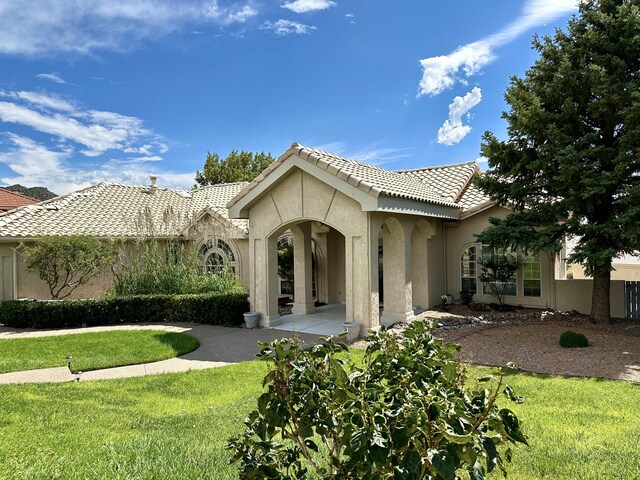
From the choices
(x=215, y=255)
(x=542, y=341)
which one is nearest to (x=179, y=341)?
(x=215, y=255)

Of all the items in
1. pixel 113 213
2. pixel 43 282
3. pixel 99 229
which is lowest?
pixel 43 282

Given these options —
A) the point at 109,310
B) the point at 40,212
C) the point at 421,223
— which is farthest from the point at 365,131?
the point at 40,212

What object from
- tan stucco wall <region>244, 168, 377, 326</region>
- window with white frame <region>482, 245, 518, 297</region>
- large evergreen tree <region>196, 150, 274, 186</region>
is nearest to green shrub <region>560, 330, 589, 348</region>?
tan stucco wall <region>244, 168, 377, 326</region>

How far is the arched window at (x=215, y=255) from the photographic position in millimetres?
18734

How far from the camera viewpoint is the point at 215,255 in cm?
1972

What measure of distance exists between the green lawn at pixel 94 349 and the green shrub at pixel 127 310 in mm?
1733

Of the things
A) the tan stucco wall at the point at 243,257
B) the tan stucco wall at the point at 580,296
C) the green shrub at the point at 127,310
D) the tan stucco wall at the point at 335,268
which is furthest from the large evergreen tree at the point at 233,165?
the tan stucco wall at the point at 580,296

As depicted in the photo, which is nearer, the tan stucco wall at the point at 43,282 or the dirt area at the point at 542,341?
the dirt area at the point at 542,341

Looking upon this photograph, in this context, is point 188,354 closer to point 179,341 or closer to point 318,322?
point 179,341

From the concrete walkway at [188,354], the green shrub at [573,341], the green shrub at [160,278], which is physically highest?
the green shrub at [160,278]

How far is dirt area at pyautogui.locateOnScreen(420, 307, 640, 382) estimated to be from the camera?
28.8ft

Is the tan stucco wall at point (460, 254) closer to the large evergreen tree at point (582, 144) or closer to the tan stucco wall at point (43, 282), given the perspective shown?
the large evergreen tree at point (582, 144)

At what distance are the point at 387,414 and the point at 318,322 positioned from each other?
1236 cm

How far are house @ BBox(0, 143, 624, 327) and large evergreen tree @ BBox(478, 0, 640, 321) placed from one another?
2.52m
